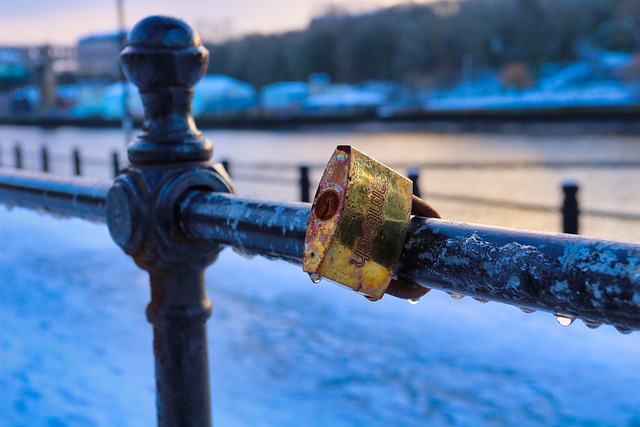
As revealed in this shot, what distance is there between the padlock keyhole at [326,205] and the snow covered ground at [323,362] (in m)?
1.02

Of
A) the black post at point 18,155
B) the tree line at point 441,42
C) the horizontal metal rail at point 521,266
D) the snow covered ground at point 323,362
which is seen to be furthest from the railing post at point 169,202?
the tree line at point 441,42

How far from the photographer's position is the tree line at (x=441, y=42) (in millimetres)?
83188

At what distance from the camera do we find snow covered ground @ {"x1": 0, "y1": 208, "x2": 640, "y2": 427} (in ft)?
5.69

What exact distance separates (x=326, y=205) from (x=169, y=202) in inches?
19.8

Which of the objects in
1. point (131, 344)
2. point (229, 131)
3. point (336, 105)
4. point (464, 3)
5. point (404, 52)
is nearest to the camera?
point (131, 344)

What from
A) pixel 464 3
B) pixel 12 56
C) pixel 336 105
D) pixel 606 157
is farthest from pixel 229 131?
pixel 464 3

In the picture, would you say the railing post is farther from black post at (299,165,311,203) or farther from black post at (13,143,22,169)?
black post at (13,143,22,169)

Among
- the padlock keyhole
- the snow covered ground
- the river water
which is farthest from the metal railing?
the river water

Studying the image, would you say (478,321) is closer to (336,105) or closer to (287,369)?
(287,369)

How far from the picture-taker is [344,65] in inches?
3583

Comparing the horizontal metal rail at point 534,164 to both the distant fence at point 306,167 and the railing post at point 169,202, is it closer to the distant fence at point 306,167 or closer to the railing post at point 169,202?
the distant fence at point 306,167

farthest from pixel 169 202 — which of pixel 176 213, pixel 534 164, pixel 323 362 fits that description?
pixel 534 164

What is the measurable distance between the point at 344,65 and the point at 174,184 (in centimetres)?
9179

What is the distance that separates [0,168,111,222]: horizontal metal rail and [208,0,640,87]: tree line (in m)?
82.8
